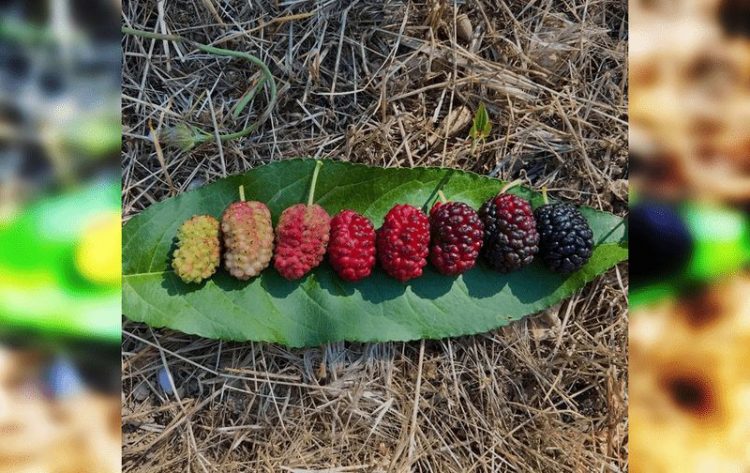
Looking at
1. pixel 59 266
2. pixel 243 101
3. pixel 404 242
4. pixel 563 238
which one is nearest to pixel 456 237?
pixel 404 242

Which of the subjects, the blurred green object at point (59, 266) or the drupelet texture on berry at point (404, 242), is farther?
the drupelet texture on berry at point (404, 242)

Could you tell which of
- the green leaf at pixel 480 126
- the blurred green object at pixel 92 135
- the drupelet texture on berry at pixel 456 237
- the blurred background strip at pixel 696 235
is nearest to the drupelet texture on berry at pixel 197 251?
the blurred green object at pixel 92 135

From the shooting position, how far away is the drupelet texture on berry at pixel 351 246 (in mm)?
923

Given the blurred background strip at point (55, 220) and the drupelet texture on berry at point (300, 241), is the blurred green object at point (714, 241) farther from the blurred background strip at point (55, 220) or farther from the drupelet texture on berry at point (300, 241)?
the blurred background strip at point (55, 220)

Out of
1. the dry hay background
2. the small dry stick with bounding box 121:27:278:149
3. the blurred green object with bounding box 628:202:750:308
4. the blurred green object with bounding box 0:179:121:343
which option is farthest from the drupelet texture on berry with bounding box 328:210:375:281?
the blurred green object with bounding box 628:202:750:308

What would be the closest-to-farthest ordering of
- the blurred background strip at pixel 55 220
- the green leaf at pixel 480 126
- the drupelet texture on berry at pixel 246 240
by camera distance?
1. the blurred background strip at pixel 55 220
2. the drupelet texture on berry at pixel 246 240
3. the green leaf at pixel 480 126

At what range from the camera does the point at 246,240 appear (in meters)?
0.91

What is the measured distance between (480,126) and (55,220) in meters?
0.73

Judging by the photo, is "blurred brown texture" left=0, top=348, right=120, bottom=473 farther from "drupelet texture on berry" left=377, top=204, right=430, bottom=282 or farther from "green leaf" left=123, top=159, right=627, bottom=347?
"drupelet texture on berry" left=377, top=204, right=430, bottom=282

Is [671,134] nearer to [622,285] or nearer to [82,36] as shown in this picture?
[622,285]

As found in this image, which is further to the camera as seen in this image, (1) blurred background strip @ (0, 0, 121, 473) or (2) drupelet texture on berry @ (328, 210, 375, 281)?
(2) drupelet texture on berry @ (328, 210, 375, 281)

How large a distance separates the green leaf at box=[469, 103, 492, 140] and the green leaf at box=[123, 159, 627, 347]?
0.09m

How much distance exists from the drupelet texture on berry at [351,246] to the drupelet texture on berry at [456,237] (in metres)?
0.12

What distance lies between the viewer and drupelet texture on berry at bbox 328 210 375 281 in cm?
92
